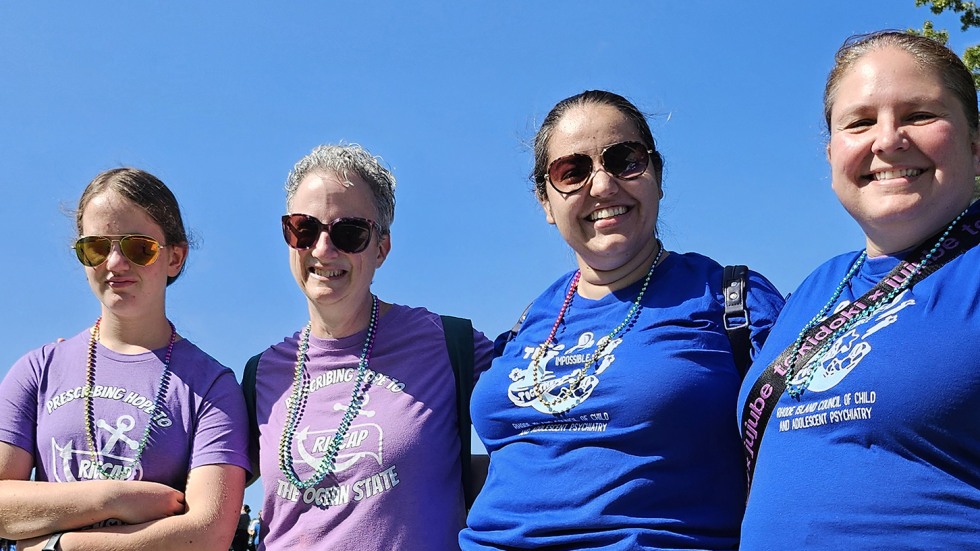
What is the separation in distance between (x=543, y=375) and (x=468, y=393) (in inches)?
27.1

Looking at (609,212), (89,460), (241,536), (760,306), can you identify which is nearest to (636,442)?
(760,306)

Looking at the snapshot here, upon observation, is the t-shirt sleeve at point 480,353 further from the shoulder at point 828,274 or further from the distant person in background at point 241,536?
the shoulder at point 828,274

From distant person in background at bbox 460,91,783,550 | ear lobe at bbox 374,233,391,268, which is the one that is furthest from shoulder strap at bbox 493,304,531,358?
ear lobe at bbox 374,233,391,268

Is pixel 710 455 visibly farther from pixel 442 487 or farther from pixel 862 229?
pixel 442 487


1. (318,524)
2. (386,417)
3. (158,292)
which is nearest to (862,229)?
(386,417)

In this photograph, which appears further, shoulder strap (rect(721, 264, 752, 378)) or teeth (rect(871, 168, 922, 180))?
shoulder strap (rect(721, 264, 752, 378))

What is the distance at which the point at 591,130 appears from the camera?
391 cm

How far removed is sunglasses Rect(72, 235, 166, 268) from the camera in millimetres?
4332

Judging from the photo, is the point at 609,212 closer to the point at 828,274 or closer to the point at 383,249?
the point at 828,274

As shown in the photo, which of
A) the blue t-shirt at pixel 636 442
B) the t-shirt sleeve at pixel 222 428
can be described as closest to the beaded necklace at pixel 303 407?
the t-shirt sleeve at pixel 222 428

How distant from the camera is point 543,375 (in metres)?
3.64

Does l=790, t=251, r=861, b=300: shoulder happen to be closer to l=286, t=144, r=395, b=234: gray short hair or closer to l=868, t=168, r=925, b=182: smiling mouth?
l=868, t=168, r=925, b=182: smiling mouth

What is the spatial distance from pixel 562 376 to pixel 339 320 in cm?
139

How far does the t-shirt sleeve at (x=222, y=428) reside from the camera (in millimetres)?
4117
